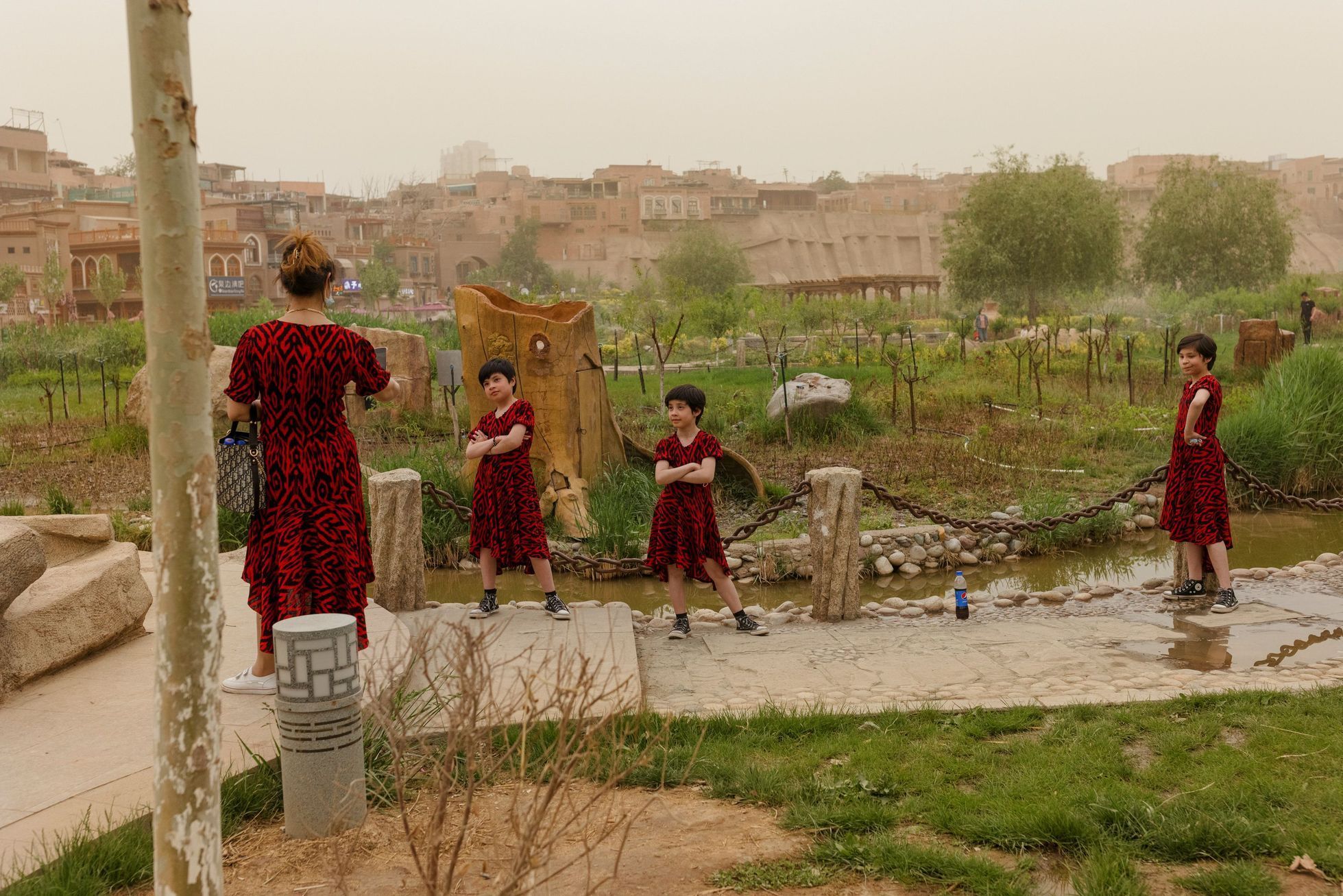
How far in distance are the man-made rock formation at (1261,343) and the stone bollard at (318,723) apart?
554 inches

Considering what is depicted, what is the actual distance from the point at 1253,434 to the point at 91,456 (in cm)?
1021

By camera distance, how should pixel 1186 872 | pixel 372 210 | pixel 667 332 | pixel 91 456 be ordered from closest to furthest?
pixel 1186 872
pixel 91 456
pixel 667 332
pixel 372 210

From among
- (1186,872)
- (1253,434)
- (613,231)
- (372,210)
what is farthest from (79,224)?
(1186,872)

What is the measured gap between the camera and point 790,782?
353 centimetres

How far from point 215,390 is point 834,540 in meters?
6.98

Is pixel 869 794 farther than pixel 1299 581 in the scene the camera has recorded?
No

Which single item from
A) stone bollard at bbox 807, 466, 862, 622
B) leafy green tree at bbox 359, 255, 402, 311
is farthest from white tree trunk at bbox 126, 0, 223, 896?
leafy green tree at bbox 359, 255, 402, 311

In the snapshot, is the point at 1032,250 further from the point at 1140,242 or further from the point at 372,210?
the point at 372,210

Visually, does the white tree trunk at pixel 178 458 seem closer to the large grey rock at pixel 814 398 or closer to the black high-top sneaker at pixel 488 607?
the black high-top sneaker at pixel 488 607

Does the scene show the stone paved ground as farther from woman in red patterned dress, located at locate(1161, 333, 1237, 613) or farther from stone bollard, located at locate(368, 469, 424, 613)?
stone bollard, located at locate(368, 469, 424, 613)

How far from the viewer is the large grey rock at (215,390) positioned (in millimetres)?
10750

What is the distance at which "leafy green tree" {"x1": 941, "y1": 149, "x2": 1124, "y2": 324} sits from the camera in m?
36.1

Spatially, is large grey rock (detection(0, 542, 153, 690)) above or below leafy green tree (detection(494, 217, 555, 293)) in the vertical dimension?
below

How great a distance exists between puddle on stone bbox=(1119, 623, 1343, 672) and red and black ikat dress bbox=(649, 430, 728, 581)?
6.49ft
